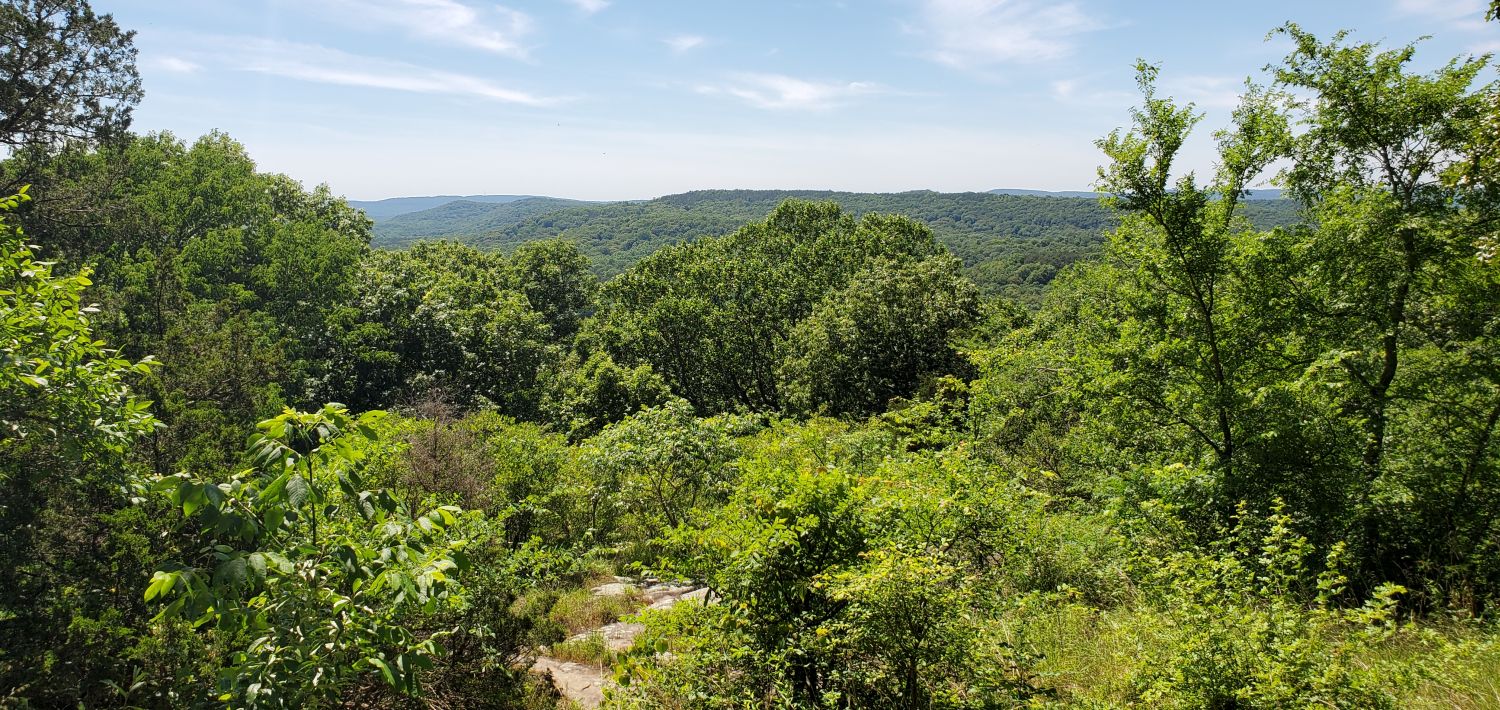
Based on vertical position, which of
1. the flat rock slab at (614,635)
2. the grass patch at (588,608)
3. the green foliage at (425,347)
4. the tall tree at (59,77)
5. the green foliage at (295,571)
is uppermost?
the tall tree at (59,77)

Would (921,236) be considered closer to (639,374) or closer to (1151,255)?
(639,374)

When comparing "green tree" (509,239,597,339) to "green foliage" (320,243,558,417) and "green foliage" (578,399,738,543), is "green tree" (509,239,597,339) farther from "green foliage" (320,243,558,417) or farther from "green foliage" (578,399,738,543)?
"green foliage" (578,399,738,543)

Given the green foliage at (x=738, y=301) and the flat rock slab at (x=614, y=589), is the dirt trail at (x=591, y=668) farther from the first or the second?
the green foliage at (x=738, y=301)

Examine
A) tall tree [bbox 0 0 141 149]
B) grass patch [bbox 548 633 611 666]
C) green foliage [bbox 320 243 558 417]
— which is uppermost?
tall tree [bbox 0 0 141 149]

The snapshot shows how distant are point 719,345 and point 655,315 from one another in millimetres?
3462

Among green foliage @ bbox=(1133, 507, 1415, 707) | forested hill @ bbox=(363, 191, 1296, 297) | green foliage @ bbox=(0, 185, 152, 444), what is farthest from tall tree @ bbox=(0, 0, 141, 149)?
forested hill @ bbox=(363, 191, 1296, 297)

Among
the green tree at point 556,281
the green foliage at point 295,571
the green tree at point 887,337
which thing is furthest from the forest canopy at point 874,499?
the green tree at point 556,281

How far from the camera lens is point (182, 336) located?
12367 mm

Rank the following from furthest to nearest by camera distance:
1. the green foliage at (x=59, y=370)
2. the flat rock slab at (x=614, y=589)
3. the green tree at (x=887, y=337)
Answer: the green tree at (x=887, y=337) → the flat rock slab at (x=614, y=589) → the green foliage at (x=59, y=370)

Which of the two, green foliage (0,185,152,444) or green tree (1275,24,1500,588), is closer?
green foliage (0,185,152,444)

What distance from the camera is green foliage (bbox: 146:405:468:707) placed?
94.9 inches

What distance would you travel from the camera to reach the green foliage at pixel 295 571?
241 centimetres

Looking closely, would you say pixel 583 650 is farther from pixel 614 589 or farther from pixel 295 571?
pixel 295 571

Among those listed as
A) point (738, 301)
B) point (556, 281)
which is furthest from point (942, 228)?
point (738, 301)
